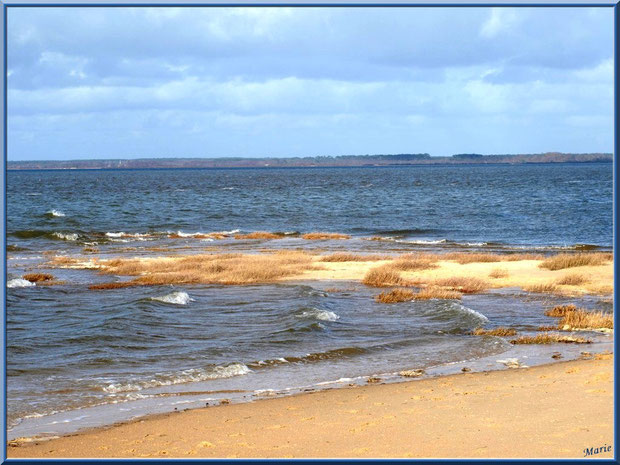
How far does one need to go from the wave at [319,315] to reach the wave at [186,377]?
6332 millimetres

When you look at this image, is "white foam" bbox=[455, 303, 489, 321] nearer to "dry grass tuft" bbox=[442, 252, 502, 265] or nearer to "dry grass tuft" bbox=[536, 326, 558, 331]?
"dry grass tuft" bbox=[536, 326, 558, 331]

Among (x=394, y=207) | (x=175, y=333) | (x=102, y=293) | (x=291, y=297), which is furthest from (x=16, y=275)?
(x=394, y=207)

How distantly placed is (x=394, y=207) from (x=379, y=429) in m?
83.9

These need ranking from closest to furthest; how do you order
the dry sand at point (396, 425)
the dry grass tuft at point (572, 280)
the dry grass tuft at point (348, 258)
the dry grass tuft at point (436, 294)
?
1. the dry sand at point (396, 425)
2. the dry grass tuft at point (436, 294)
3. the dry grass tuft at point (572, 280)
4. the dry grass tuft at point (348, 258)

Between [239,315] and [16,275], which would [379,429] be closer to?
[239,315]

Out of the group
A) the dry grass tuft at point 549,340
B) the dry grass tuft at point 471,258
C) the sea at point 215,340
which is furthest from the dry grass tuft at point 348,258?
the dry grass tuft at point 549,340

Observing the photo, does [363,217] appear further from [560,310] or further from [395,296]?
[560,310]

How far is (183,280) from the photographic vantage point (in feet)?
113

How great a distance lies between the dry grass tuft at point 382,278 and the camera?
32.9m

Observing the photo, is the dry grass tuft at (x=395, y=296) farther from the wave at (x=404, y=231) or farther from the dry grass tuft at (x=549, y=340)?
the wave at (x=404, y=231)

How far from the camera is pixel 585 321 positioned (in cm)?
2233

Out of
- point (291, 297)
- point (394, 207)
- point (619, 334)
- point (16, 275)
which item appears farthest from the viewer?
point (394, 207)

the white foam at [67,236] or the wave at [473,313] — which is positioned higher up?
the wave at [473,313]

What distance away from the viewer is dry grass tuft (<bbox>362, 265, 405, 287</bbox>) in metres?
32.9
